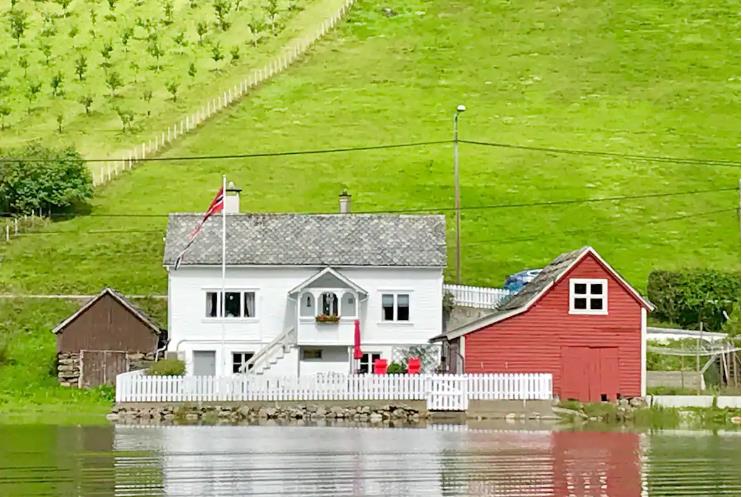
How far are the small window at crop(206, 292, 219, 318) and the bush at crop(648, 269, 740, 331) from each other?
20.1 meters

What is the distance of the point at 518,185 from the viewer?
93.2 meters

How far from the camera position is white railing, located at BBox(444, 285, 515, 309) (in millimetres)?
66812

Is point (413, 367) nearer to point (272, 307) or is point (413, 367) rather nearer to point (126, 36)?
point (272, 307)

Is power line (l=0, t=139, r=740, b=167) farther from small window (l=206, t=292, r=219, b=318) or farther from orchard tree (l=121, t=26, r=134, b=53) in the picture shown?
small window (l=206, t=292, r=219, b=318)

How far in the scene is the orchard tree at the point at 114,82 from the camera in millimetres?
119931

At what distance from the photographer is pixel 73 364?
193ft

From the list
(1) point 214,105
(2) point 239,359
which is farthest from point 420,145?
(2) point 239,359

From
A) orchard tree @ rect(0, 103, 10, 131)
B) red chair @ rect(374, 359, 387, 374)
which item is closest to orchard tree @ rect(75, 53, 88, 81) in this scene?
orchard tree @ rect(0, 103, 10, 131)

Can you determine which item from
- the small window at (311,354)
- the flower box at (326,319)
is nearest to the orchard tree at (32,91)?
the small window at (311,354)

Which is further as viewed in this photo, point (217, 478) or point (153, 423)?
point (153, 423)

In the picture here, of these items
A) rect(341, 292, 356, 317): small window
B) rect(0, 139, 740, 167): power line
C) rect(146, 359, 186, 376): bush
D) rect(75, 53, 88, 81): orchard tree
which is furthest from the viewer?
rect(75, 53, 88, 81): orchard tree

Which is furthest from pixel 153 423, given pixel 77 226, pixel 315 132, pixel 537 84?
pixel 537 84

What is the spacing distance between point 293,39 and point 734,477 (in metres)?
105

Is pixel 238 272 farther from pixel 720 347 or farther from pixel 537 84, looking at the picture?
pixel 537 84
